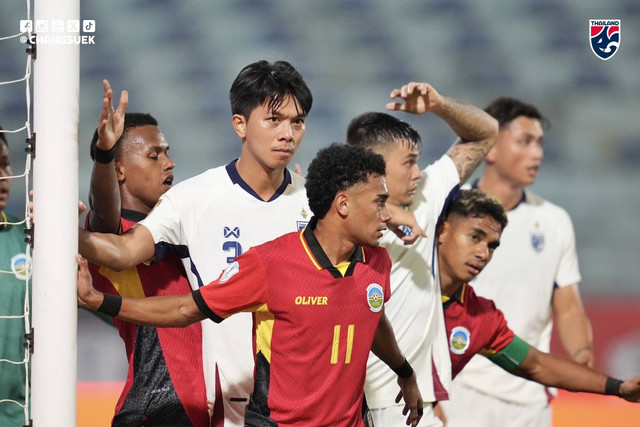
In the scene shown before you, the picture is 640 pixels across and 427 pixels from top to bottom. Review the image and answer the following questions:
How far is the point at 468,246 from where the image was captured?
4363 mm

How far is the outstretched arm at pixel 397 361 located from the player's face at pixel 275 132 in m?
0.69

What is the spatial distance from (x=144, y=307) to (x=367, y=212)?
0.79m

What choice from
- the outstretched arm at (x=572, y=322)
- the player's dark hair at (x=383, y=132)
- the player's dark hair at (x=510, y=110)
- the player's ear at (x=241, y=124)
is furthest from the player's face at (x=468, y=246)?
the player's dark hair at (x=510, y=110)

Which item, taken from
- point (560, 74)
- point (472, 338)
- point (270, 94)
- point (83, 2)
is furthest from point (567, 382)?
point (83, 2)

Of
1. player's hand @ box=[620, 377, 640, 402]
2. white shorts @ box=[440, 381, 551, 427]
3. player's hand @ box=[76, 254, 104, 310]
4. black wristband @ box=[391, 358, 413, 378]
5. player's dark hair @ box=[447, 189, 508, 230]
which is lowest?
white shorts @ box=[440, 381, 551, 427]

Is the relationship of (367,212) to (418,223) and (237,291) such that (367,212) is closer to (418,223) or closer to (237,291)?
(237,291)

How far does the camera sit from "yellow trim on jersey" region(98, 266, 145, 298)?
12.1ft

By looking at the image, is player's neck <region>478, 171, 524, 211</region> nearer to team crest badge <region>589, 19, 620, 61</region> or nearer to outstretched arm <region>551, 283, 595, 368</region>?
outstretched arm <region>551, 283, 595, 368</region>

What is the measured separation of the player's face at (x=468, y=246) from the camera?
434 cm

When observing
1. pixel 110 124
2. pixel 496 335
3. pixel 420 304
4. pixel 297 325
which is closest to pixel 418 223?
pixel 420 304

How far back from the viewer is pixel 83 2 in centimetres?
959

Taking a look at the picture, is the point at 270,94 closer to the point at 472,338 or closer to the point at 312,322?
the point at 312,322

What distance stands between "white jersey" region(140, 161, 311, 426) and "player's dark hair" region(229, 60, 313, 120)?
308 millimetres

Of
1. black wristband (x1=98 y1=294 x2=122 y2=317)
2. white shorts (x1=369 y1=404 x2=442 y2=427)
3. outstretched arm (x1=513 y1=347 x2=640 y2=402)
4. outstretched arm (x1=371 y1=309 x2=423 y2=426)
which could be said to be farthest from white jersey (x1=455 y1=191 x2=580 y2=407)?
black wristband (x1=98 y1=294 x2=122 y2=317)
